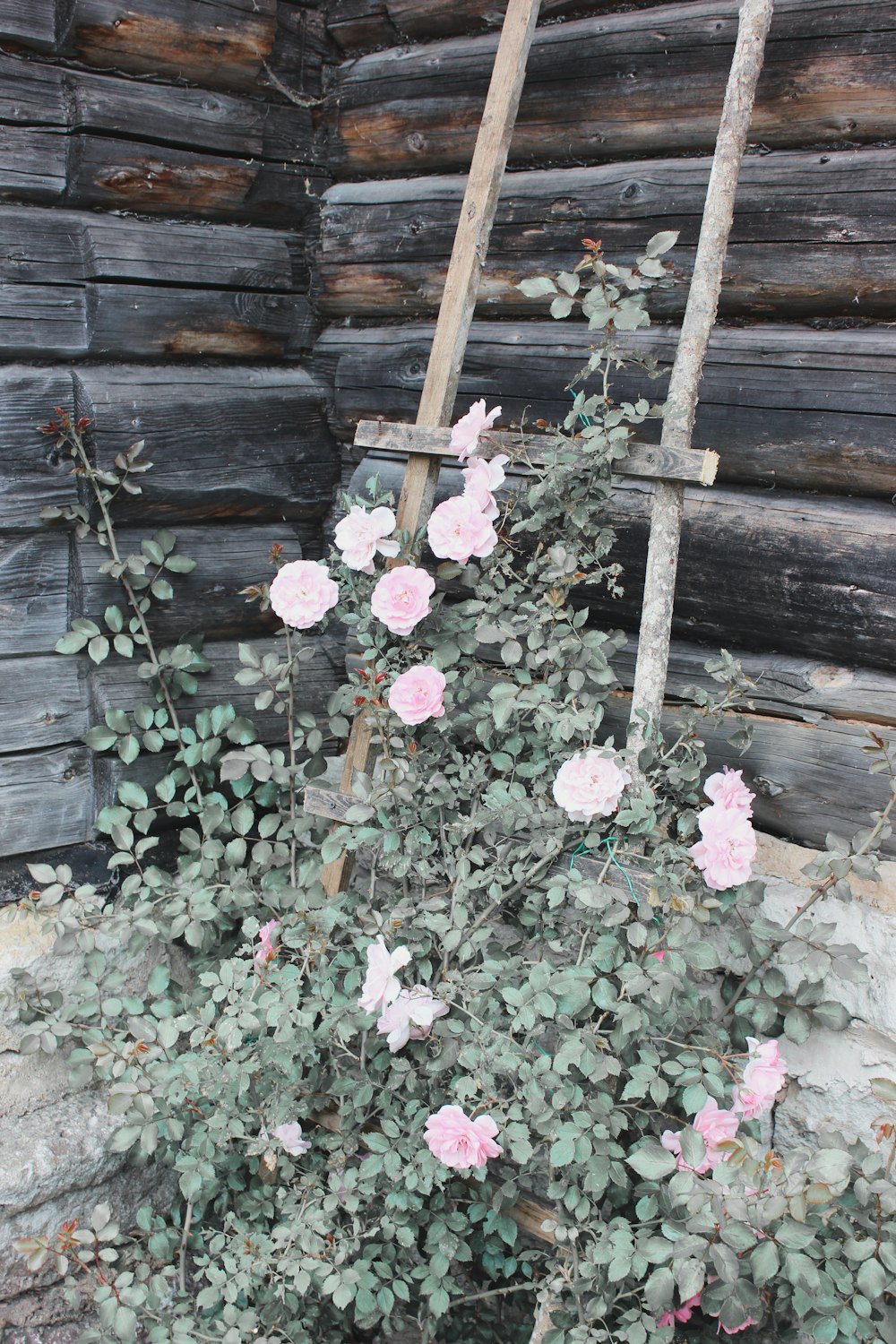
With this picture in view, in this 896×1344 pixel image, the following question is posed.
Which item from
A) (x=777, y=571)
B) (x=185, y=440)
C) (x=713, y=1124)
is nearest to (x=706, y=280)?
(x=777, y=571)

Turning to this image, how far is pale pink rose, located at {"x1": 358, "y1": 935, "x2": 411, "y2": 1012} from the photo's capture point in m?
1.83

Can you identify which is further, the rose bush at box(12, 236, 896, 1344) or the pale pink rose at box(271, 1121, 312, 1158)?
the pale pink rose at box(271, 1121, 312, 1158)

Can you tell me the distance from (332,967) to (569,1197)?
0.56 meters

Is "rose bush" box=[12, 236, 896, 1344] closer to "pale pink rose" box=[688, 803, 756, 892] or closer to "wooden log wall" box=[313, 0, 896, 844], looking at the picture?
"pale pink rose" box=[688, 803, 756, 892]

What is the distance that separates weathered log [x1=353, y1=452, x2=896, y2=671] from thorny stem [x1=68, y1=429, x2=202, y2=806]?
3.11 ft

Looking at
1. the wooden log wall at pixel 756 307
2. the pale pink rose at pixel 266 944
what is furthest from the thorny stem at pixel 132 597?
the wooden log wall at pixel 756 307

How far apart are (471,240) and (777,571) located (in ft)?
2.73

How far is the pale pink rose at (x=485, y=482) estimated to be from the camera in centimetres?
191

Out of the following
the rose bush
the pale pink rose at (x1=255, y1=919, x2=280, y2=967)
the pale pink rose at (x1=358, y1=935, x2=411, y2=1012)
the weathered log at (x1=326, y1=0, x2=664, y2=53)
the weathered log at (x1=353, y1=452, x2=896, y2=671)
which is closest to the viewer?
the rose bush

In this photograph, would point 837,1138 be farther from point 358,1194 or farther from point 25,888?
point 25,888

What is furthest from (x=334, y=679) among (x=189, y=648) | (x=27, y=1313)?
(x=27, y=1313)

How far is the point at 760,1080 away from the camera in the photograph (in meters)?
1.73

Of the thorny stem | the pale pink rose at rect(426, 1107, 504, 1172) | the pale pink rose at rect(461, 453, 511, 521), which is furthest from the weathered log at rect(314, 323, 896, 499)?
the pale pink rose at rect(426, 1107, 504, 1172)

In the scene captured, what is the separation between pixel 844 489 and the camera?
6.52 feet
